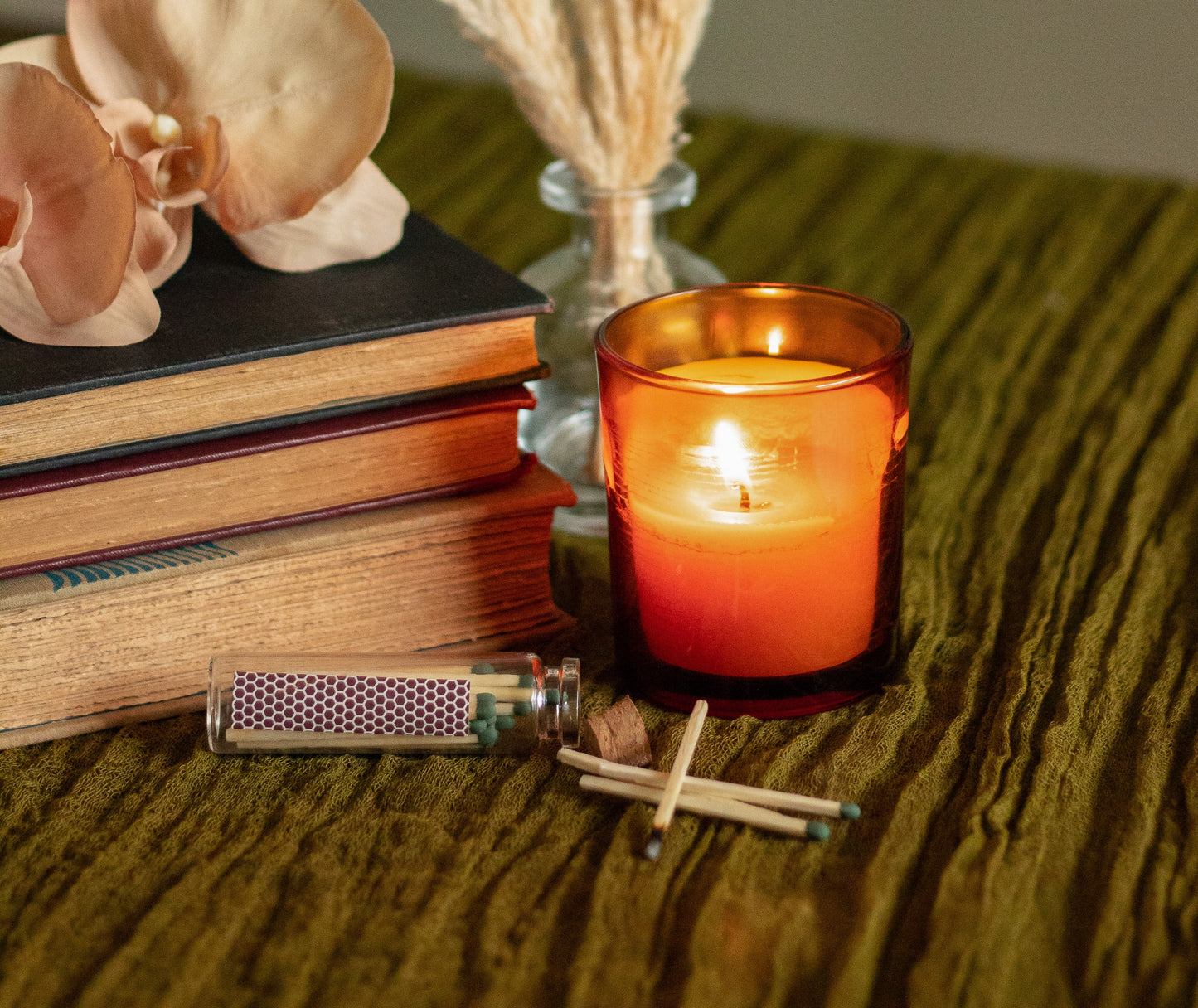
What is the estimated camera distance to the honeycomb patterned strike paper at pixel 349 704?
1.83ft

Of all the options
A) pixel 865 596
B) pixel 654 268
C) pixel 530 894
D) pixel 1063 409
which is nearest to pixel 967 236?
pixel 1063 409

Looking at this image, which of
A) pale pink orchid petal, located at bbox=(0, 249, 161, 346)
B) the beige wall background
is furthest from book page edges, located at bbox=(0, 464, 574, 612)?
the beige wall background

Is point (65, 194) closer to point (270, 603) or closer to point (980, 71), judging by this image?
point (270, 603)

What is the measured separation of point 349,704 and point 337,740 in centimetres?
2

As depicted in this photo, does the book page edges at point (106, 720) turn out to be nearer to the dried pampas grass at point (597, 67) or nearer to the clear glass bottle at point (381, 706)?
the clear glass bottle at point (381, 706)

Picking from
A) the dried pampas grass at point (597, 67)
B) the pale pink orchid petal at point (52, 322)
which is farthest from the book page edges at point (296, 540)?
the dried pampas grass at point (597, 67)

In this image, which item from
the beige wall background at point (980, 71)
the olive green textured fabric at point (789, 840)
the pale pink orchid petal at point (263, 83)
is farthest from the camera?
the beige wall background at point (980, 71)

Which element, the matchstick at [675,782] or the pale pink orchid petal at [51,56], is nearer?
the matchstick at [675,782]

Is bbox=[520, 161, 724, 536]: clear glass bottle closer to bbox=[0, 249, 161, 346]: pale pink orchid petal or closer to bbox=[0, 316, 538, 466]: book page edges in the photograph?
bbox=[0, 316, 538, 466]: book page edges

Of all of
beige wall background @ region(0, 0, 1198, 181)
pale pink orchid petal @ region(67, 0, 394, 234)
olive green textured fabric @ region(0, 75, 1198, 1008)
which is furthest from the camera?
beige wall background @ region(0, 0, 1198, 181)

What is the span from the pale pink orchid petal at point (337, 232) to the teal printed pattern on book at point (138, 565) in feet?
0.54

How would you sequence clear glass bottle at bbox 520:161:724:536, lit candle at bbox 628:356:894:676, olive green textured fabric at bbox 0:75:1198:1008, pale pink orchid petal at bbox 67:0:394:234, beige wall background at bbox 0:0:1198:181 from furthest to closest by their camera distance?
1. beige wall background at bbox 0:0:1198:181
2. clear glass bottle at bbox 520:161:724:536
3. pale pink orchid petal at bbox 67:0:394:234
4. lit candle at bbox 628:356:894:676
5. olive green textured fabric at bbox 0:75:1198:1008

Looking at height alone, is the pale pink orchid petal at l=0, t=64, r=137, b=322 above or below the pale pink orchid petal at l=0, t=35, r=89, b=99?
below

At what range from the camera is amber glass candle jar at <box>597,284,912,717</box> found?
55cm
